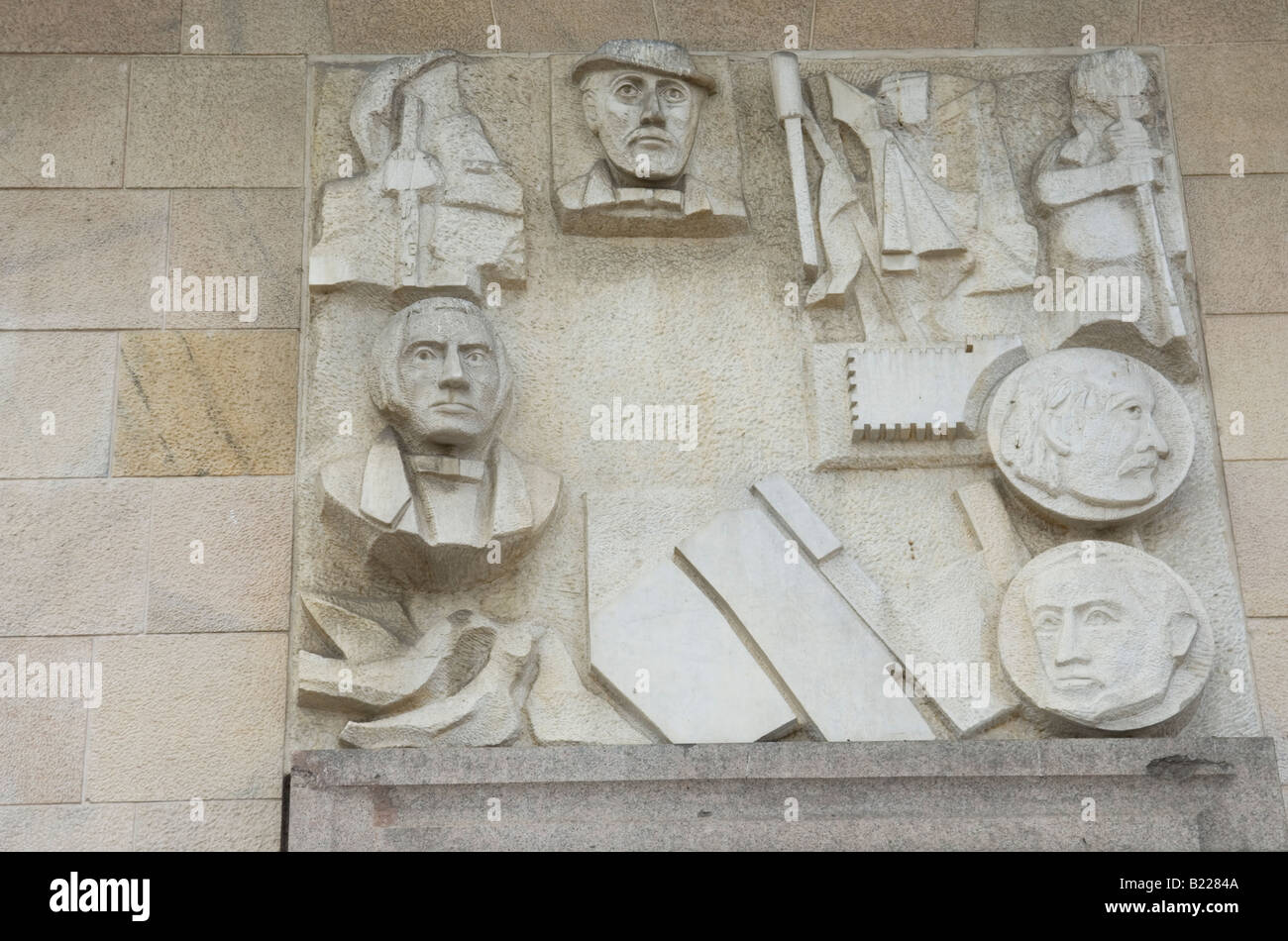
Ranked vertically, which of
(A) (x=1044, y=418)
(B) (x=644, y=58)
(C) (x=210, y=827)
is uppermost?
(B) (x=644, y=58)

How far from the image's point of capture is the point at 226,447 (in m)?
5.80

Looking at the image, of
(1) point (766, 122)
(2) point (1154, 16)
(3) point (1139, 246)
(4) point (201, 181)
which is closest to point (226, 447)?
(4) point (201, 181)

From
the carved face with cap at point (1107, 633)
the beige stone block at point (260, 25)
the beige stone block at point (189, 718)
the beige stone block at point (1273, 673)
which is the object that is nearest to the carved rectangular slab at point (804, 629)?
the carved face with cap at point (1107, 633)

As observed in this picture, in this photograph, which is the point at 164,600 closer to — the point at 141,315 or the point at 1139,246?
the point at 141,315

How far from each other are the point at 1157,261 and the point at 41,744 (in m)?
3.52

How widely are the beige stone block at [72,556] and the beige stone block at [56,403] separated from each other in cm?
7

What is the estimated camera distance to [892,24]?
21.4 ft

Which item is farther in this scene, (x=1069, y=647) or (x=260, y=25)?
(x=260, y=25)

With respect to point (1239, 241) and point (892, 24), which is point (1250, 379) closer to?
point (1239, 241)

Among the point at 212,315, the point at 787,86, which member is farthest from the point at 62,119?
the point at 787,86

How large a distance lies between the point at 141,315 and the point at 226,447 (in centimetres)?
52

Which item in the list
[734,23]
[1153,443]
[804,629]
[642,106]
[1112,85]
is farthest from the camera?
[734,23]

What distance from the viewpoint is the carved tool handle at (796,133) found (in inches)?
237

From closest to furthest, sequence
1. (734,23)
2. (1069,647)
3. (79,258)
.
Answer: (1069,647)
(79,258)
(734,23)
